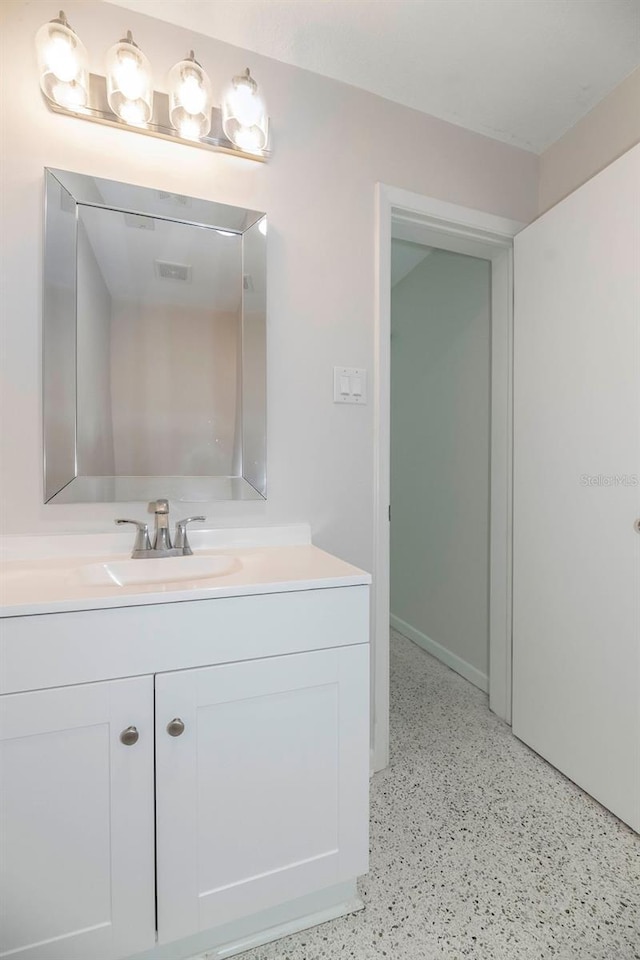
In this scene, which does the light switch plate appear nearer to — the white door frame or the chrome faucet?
the white door frame

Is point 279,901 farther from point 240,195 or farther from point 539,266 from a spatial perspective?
point 539,266

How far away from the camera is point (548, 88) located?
1545 mm

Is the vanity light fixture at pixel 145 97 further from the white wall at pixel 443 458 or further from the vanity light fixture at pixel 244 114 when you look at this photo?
the white wall at pixel 443 458

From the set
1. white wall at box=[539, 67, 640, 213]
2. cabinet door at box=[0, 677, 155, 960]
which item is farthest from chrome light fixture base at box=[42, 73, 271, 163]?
cabinet door at box=[0, 677, 155, 960]

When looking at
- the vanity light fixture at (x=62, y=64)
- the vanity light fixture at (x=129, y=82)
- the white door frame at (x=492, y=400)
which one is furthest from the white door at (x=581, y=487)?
the vanity light fixture at (x=62, y=64)

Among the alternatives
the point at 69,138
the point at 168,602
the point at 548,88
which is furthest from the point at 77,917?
the point at 548,88

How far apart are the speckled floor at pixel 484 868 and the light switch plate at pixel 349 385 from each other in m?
1.31

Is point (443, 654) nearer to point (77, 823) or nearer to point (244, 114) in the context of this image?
point (77, 823)

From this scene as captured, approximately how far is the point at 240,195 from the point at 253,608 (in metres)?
1.23

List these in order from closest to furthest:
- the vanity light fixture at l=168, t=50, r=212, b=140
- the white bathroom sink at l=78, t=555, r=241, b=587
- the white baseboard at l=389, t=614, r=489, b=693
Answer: the white bathroom sink at l=78, t=555, r=241, b=587
the vanity light fixture at l=168, t=50, r=212, b=140
the white baseboard at l=389, t=614, r=489, b=693

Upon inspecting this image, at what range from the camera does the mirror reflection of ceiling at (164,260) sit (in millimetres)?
1253

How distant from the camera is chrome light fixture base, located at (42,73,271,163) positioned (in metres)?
1.21

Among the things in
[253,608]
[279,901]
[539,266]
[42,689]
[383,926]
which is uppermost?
[539,266]

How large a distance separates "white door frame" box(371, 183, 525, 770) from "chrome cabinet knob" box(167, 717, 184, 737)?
817 millimetres
